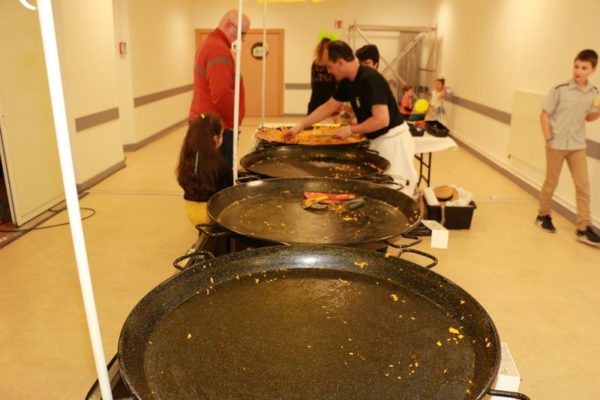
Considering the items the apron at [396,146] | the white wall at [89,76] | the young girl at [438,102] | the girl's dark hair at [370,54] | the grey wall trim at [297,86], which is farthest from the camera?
the grey wall trim at [297,86]

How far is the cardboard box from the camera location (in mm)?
4238

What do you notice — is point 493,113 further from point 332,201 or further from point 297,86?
point 332,201

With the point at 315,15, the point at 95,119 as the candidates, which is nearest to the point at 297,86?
the point at 315,15

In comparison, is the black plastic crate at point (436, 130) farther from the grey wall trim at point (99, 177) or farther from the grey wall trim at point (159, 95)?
the grey wall trim at point (159, 95)

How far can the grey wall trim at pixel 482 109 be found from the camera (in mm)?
6446

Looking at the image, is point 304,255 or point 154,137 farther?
point 154,137

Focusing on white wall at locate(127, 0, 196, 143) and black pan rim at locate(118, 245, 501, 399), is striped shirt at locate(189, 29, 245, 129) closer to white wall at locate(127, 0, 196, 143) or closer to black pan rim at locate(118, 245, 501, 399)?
black pan rim at locate(118, 245, 501, 399)

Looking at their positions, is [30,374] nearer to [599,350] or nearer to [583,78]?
[599,350]

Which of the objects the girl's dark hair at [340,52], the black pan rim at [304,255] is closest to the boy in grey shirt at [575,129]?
the girl's dark hair at [340,52]

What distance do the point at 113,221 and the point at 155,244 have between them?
2.43ft

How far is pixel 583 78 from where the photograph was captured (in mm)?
3875

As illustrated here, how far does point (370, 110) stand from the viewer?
126 inches

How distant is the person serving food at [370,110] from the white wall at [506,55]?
6.88 feet

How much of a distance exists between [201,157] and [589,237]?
324 centimetres
